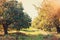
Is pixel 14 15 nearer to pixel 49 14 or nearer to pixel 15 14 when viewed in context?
pixel 15 14

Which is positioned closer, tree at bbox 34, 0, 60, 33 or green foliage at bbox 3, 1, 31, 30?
green foliage at bbox 3, 1, 31, 30

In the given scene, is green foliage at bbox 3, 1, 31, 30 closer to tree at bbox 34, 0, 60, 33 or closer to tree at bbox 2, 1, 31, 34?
tree at bbox 2, 1, 31, 34

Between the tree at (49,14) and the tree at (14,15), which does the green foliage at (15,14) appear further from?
the tree at (49,14)

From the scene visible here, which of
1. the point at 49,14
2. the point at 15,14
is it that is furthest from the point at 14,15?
the point at 49,14

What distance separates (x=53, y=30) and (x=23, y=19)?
8722 mm

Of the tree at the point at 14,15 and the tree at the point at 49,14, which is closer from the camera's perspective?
the tree at the point at 14,15

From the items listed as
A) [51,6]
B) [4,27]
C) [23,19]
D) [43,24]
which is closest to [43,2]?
[51,6]

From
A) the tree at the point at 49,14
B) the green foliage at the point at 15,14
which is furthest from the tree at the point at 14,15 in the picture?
the tree at the point at 49,14

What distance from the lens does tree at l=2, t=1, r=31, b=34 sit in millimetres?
23684

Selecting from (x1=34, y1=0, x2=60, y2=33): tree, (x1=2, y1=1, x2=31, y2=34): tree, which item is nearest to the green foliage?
(x1=2, y1=1, x2=31, y2=34): tree

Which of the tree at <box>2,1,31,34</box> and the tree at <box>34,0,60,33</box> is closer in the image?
the tree at <box>2,1,31,34</box>

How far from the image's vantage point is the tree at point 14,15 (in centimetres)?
2368

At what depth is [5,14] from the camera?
76.5ft

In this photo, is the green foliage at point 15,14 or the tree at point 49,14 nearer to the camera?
the green foliage at point 15,14
